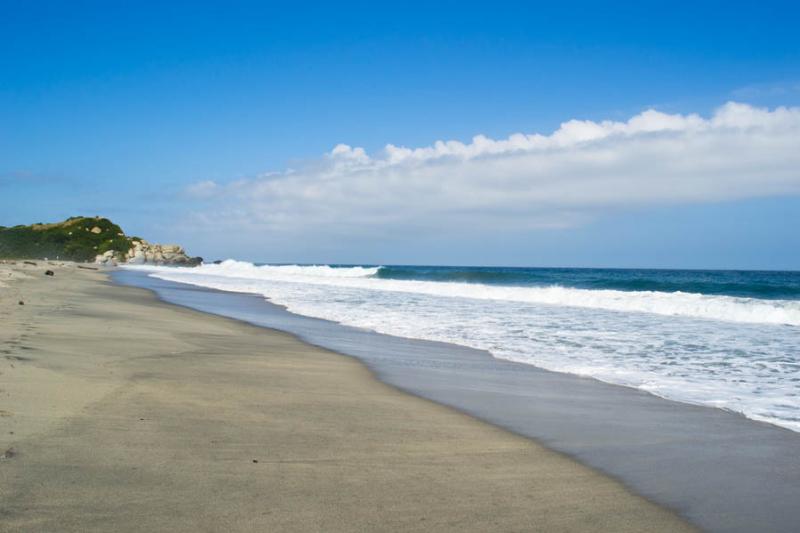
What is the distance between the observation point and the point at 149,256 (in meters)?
110

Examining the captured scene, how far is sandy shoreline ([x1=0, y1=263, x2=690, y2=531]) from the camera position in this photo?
341 cm

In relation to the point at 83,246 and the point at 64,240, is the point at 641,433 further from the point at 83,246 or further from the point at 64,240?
the point at 64,240

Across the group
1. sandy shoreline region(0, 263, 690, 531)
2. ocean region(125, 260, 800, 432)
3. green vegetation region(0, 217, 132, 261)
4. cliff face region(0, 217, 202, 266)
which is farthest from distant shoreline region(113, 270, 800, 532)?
green vegetation region(0, 217, 132, 261)

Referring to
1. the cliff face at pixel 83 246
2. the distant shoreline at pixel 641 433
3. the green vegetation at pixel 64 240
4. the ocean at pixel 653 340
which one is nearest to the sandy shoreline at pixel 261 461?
the distant shoreline at pixel 641 433

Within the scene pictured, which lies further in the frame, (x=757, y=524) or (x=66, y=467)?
(x=66, y=467)

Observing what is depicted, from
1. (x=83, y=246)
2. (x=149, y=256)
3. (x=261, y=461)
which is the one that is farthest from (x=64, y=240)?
(x=261, y=461)

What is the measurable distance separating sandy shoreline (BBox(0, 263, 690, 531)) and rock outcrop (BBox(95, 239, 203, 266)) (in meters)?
106

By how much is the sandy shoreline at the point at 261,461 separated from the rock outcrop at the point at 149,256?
10617cm

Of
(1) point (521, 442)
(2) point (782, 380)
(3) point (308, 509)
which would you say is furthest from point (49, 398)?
(2) point (782, 380)

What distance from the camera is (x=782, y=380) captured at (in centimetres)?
868

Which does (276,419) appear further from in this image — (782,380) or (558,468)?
(782,380)

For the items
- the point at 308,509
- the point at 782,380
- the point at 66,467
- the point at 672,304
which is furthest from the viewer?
the point at 672,304

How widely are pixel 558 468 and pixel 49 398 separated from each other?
14.9ft

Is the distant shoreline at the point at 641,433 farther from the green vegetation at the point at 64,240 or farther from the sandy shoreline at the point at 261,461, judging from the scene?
the green vegetation at the point at 64,240
